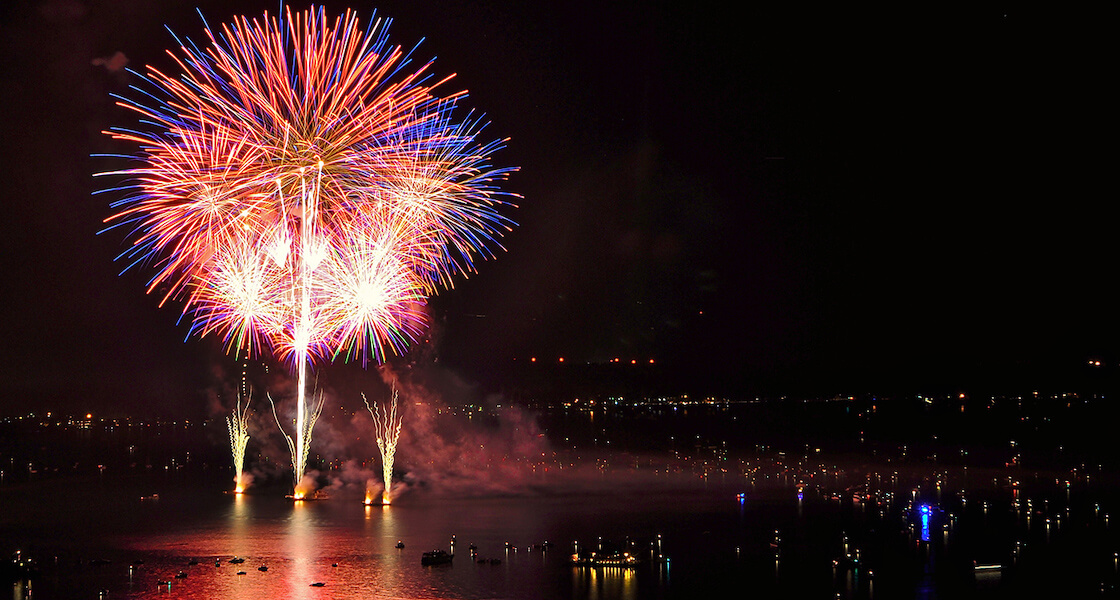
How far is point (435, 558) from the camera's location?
31.5 meters

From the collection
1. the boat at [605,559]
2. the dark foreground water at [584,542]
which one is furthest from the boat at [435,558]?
the boat at [605,559]

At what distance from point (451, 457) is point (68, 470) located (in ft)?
108

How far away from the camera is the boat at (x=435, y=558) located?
31.3 meters

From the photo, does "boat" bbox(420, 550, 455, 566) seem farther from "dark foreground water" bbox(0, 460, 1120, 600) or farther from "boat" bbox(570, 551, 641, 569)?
"boat" bbox(570, 551, 641, 569)

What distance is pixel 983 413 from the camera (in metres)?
161

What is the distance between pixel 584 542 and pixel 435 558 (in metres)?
6.17

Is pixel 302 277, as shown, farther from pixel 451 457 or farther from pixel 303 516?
pixel 451 457

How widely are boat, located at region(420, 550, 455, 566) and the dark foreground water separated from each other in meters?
0.33

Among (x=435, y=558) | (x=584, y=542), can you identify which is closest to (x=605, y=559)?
(x=584, y=542)

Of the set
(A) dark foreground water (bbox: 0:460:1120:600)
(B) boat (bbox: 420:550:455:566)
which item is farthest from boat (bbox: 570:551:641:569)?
(B) boat (bbox: 420:550:455:566)

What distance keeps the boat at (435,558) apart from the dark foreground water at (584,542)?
0.33m

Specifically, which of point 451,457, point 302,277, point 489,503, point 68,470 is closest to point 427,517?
point 489,503

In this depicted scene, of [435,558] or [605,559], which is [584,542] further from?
[435,558]

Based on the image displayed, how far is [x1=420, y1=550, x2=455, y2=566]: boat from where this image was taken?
31297mm
